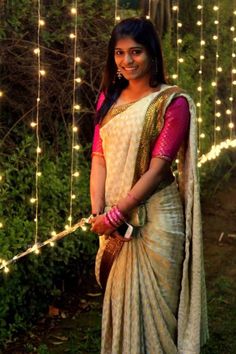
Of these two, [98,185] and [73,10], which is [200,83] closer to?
[73,10]

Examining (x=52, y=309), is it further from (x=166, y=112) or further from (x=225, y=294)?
(x=166, y=112)

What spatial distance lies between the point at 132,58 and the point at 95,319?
7.31ft

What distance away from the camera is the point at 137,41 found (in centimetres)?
295

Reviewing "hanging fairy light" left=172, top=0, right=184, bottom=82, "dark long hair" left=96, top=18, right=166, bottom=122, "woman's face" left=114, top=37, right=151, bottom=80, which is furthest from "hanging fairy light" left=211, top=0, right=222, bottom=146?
"woman's face" left=114, top=37, right=151, bottom=80

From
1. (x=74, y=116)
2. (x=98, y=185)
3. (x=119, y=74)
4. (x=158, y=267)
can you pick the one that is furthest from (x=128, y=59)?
(x=74, y=116)

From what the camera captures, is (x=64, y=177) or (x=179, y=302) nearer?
(x=179, y=302)

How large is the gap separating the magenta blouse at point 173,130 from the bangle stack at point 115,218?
30 cm

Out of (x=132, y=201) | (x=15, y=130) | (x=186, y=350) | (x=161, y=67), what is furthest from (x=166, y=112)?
(x=15, y=130)

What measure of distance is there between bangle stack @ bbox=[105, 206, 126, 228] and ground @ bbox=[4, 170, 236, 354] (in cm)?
140

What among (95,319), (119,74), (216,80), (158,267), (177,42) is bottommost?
(95,319)

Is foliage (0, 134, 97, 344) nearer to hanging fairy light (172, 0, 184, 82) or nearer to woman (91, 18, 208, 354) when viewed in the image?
woman (91, 18, 208, 354)

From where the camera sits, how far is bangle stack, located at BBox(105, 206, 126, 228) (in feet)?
9.69

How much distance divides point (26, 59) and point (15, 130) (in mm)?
474

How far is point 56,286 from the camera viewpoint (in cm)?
491
